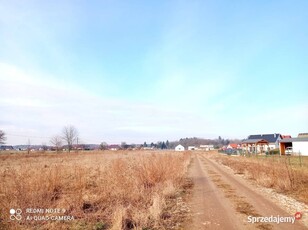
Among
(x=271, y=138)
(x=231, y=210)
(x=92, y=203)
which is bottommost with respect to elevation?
(x=231, y=210)

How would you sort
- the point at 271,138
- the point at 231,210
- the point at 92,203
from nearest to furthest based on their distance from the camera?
the point at 231,210 < the point at 92,203 < the point at 271,138

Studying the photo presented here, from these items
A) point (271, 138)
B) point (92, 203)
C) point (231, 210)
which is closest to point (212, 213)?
point (231, 210)

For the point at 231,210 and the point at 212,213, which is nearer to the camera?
the point at 212,213

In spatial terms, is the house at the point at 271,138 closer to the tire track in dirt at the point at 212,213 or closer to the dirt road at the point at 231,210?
the dirt road at the point at 231,210

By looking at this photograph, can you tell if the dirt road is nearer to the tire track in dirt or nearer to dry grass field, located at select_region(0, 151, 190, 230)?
the tire track in dirt

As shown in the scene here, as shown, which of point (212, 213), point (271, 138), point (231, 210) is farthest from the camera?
point (271, 138)

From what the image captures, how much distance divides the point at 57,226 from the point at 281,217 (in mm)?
6624

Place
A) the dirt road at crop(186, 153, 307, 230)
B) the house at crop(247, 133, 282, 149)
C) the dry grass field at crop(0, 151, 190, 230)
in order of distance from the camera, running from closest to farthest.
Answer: the dry grass field at crop(0, 151, 190, 230) → the dirt road at crop(186, 153, 307, 230) → the house at crop(247, 133, 282, 149)

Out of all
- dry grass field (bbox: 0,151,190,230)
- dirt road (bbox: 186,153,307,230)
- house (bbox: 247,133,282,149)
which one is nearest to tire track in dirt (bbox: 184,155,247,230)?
dirt road (bbox: 186,153,307,230)

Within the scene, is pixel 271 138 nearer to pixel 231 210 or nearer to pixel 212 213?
pixel 231 210

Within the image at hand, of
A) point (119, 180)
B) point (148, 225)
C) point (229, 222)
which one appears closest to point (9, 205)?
point (148, 225)

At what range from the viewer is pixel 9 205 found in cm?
744

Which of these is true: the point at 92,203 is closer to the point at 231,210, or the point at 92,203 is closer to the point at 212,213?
the point at 212,213

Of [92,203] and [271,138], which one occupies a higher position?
[92,203]
